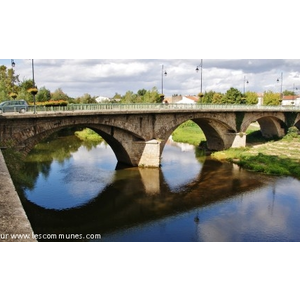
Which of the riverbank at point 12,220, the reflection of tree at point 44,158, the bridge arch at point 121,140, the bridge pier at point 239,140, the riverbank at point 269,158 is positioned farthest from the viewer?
the bridge pier at point 239,140

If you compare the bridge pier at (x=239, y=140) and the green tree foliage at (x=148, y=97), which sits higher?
the green tree foliage at (x=148, y=97)

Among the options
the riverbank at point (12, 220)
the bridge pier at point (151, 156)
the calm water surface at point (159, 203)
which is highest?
the riverbank at point (12, 220)

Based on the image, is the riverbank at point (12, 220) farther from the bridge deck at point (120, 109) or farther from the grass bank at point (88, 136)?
the grass bank at point (88, 136)

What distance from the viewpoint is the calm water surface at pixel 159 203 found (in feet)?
62.2

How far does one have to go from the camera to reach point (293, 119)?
55.9m

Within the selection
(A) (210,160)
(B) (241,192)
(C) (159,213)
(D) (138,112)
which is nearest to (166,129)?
(D) (138,112)

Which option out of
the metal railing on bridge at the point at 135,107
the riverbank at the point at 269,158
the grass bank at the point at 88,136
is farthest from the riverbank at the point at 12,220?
the grass bank at the point at 88,136

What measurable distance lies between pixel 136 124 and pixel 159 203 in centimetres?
1093

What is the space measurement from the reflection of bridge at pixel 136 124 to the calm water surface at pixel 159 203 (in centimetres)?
253

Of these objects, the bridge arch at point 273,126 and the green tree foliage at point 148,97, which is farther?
the green tree foliage at point 148,97

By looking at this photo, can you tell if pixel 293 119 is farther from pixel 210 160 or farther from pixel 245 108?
pixel 210 160

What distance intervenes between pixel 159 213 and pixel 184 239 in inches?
161

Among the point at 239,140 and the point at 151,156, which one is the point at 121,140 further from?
the point at 239,140

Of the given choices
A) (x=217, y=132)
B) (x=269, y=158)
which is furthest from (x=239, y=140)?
(x=269, y=158)
